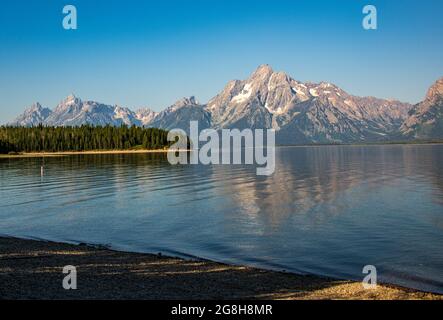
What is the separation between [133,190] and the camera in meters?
79.1

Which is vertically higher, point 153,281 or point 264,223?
point 153,281

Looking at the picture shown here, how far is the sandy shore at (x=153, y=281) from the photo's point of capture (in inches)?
894

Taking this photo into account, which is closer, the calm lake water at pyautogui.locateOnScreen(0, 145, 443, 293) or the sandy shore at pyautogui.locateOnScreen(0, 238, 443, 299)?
the sandy shore at pyautogui.locateOnScreen(0, 238, 443, 299)

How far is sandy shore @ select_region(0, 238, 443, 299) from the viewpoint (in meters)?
22.7

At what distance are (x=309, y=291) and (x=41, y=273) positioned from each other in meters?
15.6

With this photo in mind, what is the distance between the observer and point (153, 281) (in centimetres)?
2570

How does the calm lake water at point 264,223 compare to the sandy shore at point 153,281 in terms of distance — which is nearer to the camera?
the sandy shore at point 153,281

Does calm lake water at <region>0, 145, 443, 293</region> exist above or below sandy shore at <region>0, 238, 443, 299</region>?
below

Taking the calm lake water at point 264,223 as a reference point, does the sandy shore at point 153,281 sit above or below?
above

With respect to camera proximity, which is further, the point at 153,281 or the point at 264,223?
the point at 264,223
